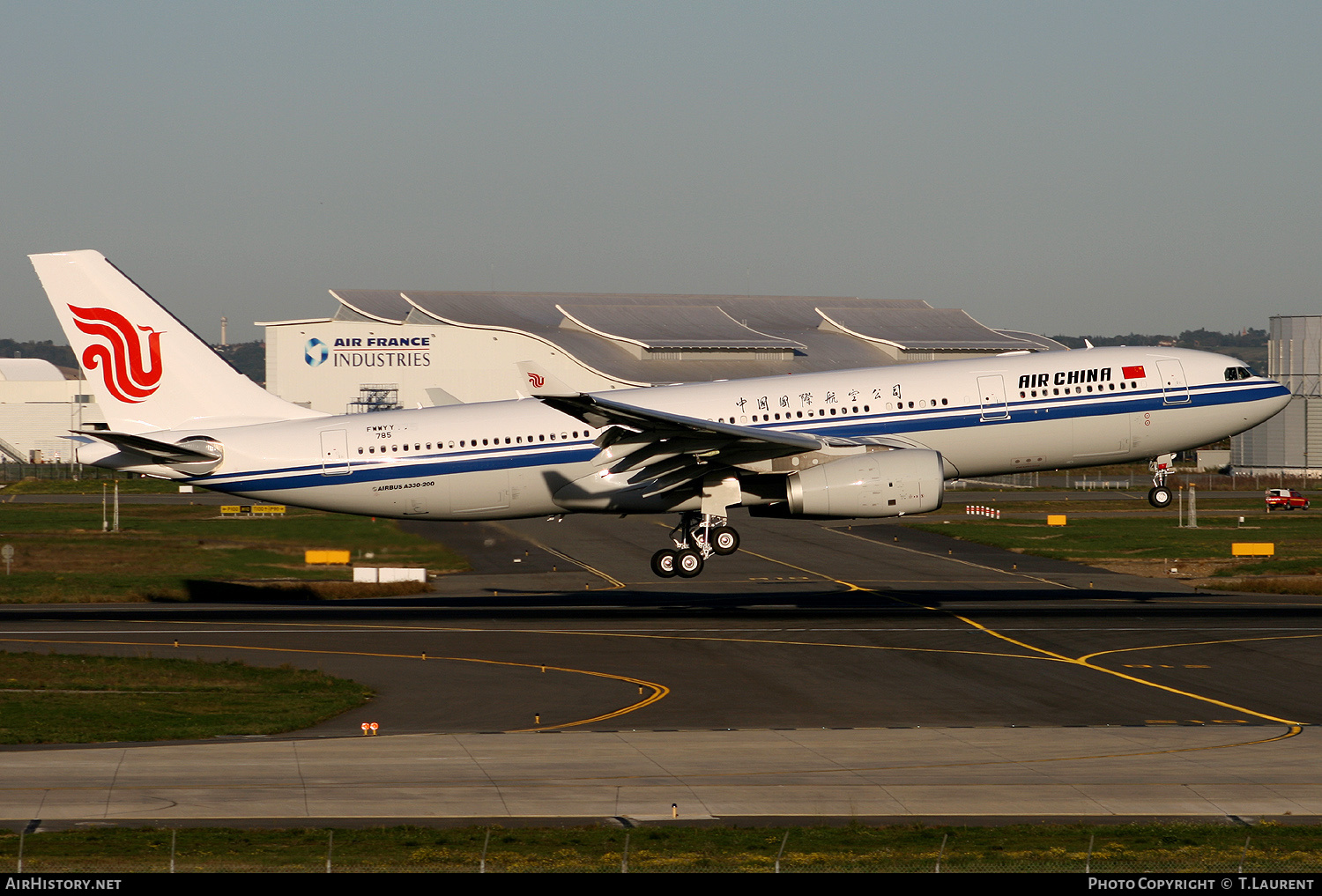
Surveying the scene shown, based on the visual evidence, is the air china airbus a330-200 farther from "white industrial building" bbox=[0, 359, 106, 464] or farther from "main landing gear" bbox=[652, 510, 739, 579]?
"white industrial building" bbox=[0, 359, 106, 464]

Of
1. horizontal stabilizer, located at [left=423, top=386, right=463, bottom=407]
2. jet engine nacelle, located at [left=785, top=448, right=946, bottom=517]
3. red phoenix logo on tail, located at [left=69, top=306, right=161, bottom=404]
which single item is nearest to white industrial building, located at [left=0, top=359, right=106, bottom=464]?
horizontal stabilizer, located at [left=423, top=386, right=463, bottom=407]

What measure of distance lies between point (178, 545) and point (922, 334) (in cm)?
11779

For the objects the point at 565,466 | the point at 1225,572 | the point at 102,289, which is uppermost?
the point at 102,289

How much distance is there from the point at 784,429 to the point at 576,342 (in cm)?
10377

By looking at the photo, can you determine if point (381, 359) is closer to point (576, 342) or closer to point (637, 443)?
point (576, 342)

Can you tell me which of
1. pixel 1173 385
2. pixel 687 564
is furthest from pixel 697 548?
pixel 1173 385

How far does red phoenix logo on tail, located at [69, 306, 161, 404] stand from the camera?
47.3 meters

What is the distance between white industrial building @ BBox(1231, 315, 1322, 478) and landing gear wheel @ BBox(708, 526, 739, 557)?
349 feet

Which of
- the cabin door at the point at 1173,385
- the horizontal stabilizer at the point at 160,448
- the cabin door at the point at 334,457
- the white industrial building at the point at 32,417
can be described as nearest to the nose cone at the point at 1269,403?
the cabin door at the point at 1173,385

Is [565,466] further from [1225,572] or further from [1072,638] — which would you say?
[1225,572]

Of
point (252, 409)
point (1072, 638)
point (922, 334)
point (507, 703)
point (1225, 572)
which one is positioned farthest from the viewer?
point (922, 334)

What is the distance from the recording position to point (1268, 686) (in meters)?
37.3

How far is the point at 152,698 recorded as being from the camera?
120 ft
